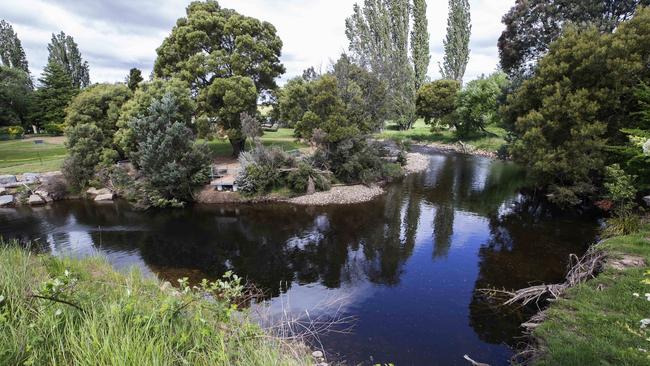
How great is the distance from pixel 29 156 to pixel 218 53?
17.7 m

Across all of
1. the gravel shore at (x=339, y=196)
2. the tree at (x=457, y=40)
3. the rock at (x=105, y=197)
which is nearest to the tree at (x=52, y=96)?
the rock at (x=105, y=197)

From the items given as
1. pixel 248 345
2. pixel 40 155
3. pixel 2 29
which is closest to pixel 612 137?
pixel 248 345

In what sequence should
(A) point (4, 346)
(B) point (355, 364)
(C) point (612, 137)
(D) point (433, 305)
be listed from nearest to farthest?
Result: (A) point (4, 346) → (B) point (355, 364) → (D) point (433, 305) → (C) point (612, 137)

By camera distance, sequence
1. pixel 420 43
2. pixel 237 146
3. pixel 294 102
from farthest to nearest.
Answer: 1. pixel 420 43
2. pixel 237 146
3. pixel 294 102

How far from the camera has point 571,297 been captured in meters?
7.38

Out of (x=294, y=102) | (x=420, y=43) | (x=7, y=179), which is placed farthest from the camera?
(x=420, y=43)

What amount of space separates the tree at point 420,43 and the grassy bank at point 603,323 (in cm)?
4141

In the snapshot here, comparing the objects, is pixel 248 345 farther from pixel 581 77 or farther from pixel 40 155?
pixel 40 155

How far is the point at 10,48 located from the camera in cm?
4522

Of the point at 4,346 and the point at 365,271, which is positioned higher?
the point at 4,346

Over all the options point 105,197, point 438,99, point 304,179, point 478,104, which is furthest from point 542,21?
point 105,197

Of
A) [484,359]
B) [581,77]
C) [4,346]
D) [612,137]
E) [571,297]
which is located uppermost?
[581,77]

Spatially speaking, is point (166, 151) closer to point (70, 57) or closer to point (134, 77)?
point (134, 77)

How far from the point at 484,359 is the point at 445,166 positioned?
23089 millimetres
